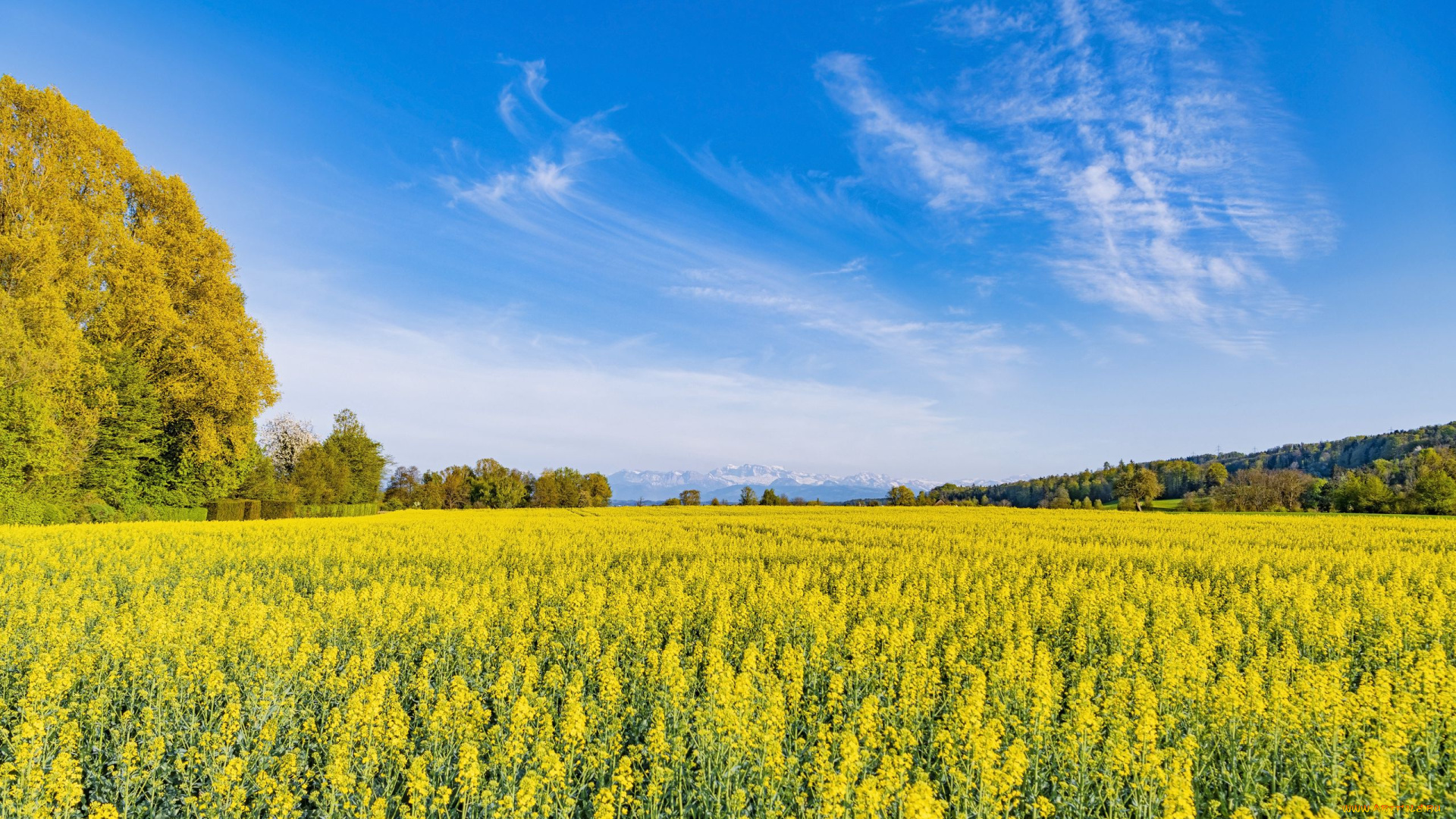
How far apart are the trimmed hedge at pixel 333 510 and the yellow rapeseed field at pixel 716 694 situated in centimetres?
3555

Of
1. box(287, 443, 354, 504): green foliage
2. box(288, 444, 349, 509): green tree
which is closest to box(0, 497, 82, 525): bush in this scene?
box(287, 443, 354, 504): green foliage

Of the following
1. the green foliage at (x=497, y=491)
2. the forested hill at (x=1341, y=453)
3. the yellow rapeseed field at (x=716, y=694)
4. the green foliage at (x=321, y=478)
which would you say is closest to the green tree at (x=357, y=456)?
the green foliage at (x=321, y=478)

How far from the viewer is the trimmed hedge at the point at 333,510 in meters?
48.4

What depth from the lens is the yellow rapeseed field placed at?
4785 mm

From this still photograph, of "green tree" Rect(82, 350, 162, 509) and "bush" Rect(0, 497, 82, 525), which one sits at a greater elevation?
"green tree" Rect(82, 350, 162, 509)

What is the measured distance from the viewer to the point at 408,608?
11.4 m

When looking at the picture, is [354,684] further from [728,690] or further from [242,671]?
[728,690]

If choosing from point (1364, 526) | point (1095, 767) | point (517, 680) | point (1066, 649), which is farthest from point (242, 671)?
point (1364, 526)

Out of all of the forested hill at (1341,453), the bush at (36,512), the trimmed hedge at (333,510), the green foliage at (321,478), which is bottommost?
the trimmed hedge at (333,510)

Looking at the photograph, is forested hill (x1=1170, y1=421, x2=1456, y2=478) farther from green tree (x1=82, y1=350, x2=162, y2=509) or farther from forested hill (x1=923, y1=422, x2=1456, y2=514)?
green tree (x1=82, y1=350, x2=162, y2=509)

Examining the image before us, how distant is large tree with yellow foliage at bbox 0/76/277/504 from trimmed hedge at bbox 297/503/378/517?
11.0 meters

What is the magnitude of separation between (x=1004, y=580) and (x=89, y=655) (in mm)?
16308

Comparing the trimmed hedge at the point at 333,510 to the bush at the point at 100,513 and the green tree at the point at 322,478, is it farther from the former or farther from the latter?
the bush at the point at 100,513

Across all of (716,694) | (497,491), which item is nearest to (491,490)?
(497,491)
